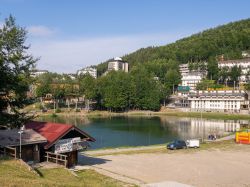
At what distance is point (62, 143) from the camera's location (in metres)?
27.9

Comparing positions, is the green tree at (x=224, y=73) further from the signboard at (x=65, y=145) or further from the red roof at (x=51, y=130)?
the signboard at (x=65, y=145)

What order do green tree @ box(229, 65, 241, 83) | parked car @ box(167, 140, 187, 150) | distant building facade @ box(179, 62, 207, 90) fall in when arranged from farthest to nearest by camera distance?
distant building facade @ box(179, 62, 207, 90)
green tree @ box(229, 65, 241, 83)
parked car @ box(167, 140, 187, 150)

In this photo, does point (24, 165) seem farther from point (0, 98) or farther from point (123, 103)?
point (123, 103)

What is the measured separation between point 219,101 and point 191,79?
4467 centimetres

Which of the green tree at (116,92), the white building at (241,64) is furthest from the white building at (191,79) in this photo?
the green tree at (116,92)

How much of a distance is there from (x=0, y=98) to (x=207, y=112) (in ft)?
316

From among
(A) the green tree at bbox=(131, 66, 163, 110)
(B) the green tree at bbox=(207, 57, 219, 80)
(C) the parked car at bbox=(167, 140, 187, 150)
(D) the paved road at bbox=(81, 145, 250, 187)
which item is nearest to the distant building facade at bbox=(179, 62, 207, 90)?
(B) the green tree at bbox=(207, 57, 219, 80)

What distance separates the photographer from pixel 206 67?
155m

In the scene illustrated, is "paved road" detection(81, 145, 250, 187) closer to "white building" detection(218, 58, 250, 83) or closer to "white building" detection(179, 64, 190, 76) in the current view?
"white building" detection(218, 58, 250, 83)

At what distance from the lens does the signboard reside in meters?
27.7

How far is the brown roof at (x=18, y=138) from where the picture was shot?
2619 centimetres

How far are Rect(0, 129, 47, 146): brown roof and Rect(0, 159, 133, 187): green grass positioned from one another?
283 centimetres

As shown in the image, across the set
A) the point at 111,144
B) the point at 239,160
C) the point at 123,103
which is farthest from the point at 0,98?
the point at 123,103

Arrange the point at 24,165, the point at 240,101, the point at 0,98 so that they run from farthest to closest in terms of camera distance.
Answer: the point at 240,101, the point at 0,98, the point at 24,165
